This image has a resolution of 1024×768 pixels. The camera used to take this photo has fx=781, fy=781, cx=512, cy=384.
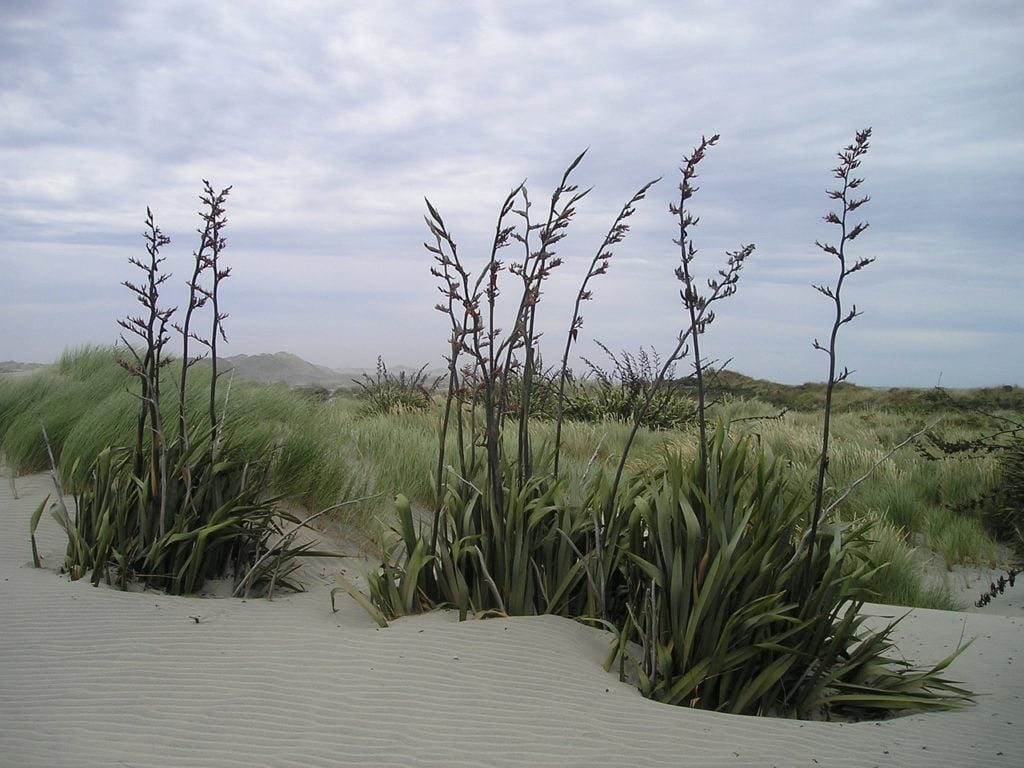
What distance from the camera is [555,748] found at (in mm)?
2812

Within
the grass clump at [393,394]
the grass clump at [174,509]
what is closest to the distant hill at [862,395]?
the grass clump at [393,394]

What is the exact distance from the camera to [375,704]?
3.12 meters

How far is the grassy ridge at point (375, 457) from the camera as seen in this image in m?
6.51

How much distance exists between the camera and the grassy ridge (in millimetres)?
6512

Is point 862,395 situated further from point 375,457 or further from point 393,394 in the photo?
point 375,457

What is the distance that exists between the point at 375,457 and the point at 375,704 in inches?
192

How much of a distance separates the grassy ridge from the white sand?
1.18 metres

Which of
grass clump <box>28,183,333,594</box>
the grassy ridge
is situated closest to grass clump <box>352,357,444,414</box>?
the grassy ridge

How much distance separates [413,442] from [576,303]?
4.47 metres

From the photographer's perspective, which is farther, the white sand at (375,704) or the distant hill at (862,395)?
the distant hill at (862,395)

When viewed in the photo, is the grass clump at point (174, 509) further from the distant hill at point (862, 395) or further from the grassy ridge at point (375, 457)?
the distant hill at point (862, 395)

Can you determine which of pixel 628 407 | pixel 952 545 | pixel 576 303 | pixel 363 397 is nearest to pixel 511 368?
pixel 576 303

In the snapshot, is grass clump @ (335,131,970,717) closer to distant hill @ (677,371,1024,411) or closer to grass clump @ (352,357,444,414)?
grass clump @ (352,357,444,414)

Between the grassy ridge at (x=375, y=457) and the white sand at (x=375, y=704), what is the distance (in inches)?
46.6
